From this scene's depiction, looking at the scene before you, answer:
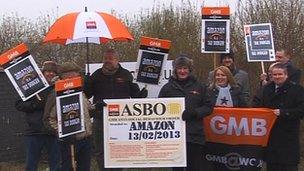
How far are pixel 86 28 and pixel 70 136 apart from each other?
148cm

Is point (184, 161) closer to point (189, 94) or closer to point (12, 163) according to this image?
point (189, 94)

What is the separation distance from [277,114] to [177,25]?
7.74 meters

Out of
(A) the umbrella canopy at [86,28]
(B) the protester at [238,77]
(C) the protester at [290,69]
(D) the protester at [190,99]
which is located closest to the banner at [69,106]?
(A) the umbrella canopy at [86,28]

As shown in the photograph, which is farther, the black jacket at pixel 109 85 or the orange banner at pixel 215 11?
the orange banner at pixel 215 11

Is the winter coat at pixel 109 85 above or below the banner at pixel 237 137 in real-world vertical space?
above

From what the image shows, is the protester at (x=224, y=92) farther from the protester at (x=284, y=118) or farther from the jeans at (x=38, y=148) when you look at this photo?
the jeans at (x=38, y=148)

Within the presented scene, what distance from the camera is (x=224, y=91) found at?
27.4ft

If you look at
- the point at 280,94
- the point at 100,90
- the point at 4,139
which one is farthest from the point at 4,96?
the point at 280,94

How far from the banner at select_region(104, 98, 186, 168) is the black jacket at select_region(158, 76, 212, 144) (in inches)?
3.9

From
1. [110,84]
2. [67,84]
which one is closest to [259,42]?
[110,84]

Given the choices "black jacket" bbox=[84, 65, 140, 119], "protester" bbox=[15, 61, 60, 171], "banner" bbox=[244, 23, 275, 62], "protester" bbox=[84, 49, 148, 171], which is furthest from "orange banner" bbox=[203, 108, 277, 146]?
"banner" bbox=[244, 23, 275, 62]

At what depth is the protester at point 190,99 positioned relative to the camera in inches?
318

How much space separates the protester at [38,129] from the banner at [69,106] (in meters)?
1.16

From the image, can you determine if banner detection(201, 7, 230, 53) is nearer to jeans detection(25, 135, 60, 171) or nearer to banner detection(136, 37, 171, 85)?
banner detection(136, 37, 171, 85)
